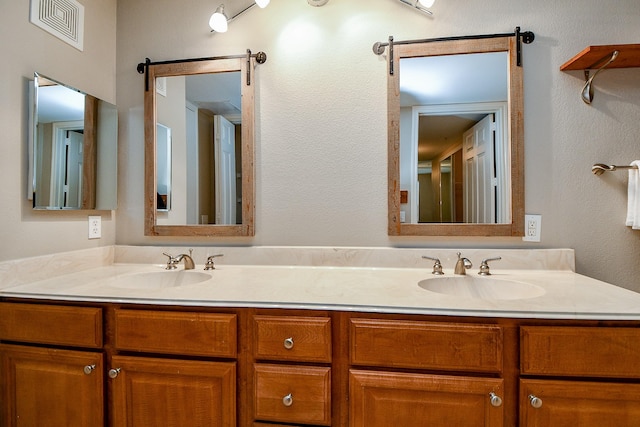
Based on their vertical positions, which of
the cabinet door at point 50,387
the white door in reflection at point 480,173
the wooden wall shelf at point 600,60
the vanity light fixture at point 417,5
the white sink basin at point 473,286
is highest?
the vanity light fixture at point 417,5

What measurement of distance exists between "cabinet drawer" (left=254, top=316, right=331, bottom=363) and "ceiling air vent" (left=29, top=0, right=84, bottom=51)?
152 cm

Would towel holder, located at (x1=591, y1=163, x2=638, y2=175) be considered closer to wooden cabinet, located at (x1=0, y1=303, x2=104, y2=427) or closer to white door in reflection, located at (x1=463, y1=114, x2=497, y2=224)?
white door in reflection, located at (x1=463, y1=114, x2=497, y2=224)

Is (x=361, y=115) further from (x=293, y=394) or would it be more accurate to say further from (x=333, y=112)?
(x=293, y=394)

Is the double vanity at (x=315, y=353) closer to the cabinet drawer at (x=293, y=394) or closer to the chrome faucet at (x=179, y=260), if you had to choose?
the cabinet drawer at (x=293, y=394)

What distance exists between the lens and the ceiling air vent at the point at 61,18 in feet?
4.09

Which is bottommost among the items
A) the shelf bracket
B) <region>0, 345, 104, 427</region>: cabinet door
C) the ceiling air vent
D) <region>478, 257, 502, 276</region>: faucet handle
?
<region>0, 345, 104, 427</region>: cabinet door

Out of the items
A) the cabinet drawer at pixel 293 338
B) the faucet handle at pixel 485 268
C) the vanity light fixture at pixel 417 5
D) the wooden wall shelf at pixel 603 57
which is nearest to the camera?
the cabinet drawer at pixel 293 338

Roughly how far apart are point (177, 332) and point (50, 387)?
1.77 feet

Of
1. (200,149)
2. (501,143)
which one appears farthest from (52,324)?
(501,143)

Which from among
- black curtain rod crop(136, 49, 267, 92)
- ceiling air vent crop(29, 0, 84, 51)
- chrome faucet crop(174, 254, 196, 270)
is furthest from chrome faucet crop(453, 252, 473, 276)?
ceiling air vent crop(29, 0, 84, 51)

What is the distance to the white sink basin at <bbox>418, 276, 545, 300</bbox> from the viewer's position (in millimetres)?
1242

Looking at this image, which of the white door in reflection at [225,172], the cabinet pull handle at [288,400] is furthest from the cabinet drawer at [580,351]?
the white door in reflection at [225,172]

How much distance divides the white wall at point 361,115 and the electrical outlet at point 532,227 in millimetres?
33

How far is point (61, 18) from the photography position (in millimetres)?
1345
